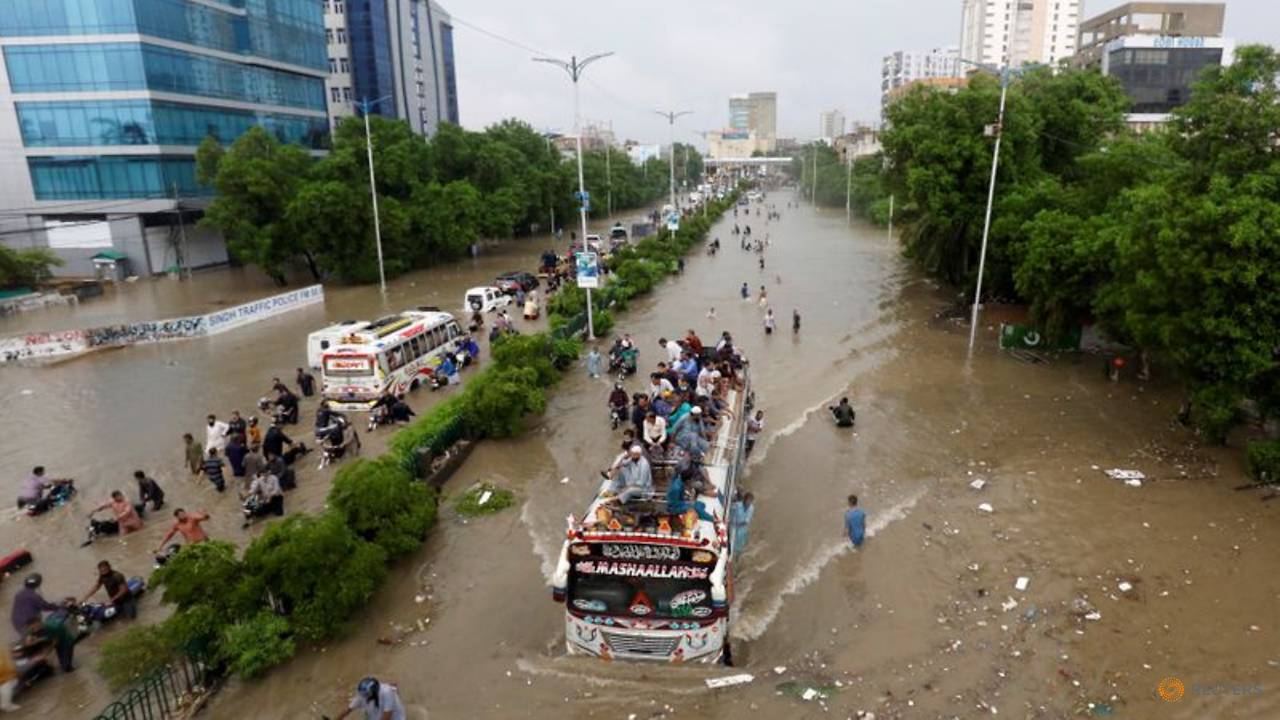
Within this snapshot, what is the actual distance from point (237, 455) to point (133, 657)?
24.6 ft

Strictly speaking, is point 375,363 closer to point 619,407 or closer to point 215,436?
point 215,436

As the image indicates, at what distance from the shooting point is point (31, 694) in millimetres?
10383

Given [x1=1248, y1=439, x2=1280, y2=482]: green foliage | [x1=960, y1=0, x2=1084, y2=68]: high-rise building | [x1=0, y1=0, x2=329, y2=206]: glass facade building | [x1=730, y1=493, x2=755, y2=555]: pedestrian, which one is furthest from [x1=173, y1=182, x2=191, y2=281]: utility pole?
[x1=960, y1=0, x2=1084, y2=68]: high-rise building

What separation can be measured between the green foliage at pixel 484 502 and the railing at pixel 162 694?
614 centimetres

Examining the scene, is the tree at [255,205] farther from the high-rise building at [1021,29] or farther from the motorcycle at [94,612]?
the high-rise building at [1021,29]

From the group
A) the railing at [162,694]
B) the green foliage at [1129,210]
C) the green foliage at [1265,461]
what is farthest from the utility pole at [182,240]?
the green foliage at [1265,461]

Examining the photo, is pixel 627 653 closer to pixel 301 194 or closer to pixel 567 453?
pixel 567 453

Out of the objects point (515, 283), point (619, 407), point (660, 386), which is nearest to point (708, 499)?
point (660, 386)

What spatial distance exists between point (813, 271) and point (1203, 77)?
3224 centimetres

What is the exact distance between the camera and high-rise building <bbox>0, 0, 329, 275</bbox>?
4706 cm

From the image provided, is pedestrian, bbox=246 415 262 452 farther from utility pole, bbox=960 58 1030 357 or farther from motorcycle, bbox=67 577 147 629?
utility pole, bbox=960 58 1030 357

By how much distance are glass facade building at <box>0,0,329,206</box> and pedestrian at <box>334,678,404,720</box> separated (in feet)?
166

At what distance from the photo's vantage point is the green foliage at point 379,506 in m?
13.1

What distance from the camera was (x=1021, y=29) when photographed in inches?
5487
